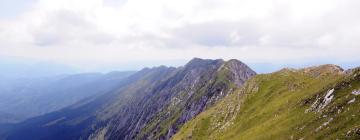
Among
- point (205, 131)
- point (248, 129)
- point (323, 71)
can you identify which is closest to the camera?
point (248, 129)

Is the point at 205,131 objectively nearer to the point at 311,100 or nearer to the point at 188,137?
the point at 188,137

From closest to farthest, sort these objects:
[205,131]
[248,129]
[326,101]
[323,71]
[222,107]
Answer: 1. [326,101]
2. [248,129]
3. [323,71]
4. [205,131]
5. [222,107]

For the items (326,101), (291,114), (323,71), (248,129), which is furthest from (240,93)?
(326,101)

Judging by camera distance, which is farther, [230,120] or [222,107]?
[222,107]

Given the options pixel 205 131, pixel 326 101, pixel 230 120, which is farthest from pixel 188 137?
pixel 326 101

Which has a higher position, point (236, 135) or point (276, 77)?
point (276, 77)

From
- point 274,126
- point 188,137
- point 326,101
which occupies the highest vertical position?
point 326,101

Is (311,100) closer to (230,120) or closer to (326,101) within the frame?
(326,101)
